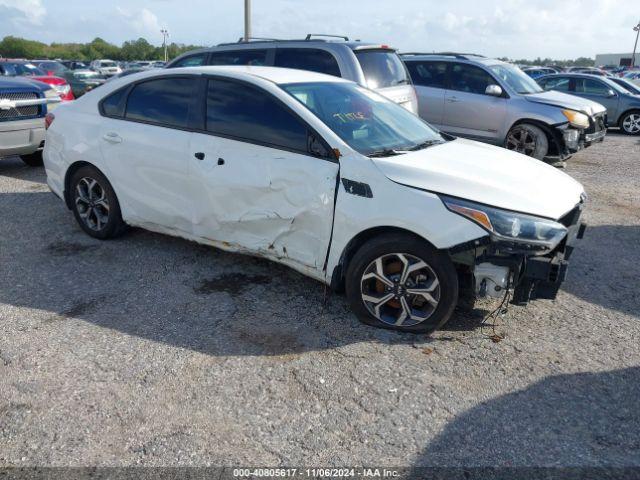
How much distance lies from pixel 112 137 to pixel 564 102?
7.91 metres

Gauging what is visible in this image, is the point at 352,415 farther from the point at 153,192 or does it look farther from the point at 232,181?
the point at 153,192

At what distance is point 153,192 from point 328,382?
8.08ft

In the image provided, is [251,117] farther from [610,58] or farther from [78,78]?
[610,58]

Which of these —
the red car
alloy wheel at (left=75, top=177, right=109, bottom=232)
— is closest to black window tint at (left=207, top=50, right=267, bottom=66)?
alloy wheel at (left=75, top=177, right=109, bottom=232)

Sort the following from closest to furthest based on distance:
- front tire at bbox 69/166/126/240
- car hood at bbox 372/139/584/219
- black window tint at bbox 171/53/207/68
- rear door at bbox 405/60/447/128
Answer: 1. car hood at bbox 372/139/584/219
2. front tire at bbox 69/166/126/240
3. black window tint at bbox 171/53/207/68
4. rear door at bbox 405/60/447/128

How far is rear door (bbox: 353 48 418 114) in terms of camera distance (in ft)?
24.4

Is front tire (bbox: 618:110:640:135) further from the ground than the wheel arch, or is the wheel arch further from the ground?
the wheel arch

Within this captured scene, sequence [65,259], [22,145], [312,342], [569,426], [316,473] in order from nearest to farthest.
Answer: [316,473], [569,426], [312,342], [65,259], [22,145]

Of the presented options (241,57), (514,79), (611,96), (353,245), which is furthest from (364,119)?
(611,96)

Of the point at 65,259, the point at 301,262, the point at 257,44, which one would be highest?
the point at 257,44

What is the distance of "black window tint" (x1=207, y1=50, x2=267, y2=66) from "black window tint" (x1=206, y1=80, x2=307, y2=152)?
12.6ft

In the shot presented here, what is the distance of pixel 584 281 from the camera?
15.8 feet

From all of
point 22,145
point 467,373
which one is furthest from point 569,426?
point 22,145

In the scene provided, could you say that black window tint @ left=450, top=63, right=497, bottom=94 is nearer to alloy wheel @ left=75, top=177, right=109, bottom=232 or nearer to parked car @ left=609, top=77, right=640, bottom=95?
alloy wheel @ left=75, top=177, right=109, bottom=232
